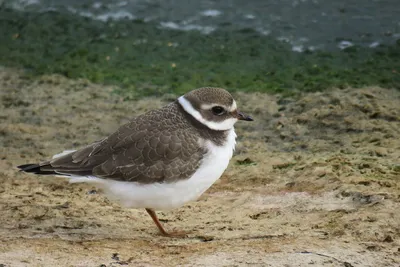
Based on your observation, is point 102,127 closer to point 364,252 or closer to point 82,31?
point 82,31

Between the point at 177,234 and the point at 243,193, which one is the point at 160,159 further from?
the point at 243,193

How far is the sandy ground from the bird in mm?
425

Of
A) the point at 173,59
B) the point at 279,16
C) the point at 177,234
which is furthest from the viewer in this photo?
the point at 279,16

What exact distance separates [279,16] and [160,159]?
731 centimetres

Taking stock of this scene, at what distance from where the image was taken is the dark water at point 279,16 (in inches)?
504

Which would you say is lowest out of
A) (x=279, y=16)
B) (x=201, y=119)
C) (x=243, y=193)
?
(x=243, y=193)

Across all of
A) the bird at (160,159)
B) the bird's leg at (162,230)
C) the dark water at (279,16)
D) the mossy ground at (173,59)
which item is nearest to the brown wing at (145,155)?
the bird at (160,159)

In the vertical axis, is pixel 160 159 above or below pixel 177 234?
above

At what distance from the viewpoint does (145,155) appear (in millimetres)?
6793

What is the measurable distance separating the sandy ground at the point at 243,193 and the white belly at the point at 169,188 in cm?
35

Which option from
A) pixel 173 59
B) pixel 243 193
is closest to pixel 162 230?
pixel 243 193

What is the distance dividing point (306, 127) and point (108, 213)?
3533 millimetres

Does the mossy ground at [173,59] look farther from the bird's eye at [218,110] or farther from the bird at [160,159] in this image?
the bird at [160,159]

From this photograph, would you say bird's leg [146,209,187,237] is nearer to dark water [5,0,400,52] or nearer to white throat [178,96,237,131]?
white throat [178,96,237,131]
